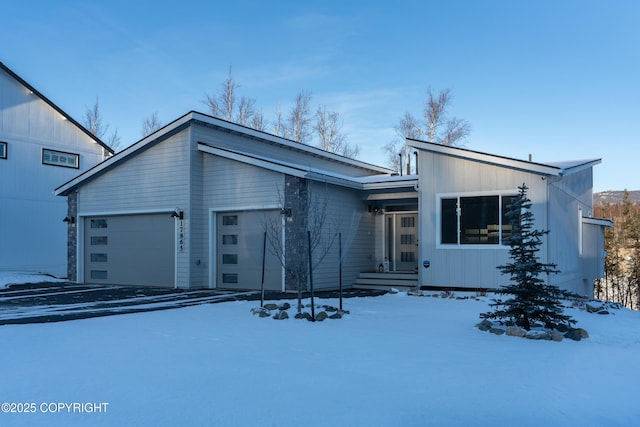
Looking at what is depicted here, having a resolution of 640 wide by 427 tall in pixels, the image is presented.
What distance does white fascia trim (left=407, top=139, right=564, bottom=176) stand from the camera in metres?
11.7

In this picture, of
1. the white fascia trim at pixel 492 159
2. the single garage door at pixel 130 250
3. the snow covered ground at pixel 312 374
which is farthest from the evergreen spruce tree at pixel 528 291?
the single garage door at pixel 130 250

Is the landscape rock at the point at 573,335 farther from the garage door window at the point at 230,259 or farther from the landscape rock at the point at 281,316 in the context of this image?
the garage door window at the point at 230,259

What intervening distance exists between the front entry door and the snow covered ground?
7.04 m

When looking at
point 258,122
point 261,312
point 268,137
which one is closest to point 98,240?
point 268,137

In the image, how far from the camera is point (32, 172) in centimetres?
2038

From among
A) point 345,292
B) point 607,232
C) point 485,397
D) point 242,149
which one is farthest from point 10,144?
point 607,232

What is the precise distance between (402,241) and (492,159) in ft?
13.9

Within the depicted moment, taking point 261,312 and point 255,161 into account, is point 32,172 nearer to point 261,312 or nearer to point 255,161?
point 255,161

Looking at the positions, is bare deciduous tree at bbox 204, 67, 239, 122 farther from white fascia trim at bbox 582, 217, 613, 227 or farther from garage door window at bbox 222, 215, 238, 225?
white fascia trim at bbox 582, 217, 613, 227

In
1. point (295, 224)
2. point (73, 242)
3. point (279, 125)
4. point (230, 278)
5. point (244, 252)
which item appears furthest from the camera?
point (279, 125)

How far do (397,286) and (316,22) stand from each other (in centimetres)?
1339

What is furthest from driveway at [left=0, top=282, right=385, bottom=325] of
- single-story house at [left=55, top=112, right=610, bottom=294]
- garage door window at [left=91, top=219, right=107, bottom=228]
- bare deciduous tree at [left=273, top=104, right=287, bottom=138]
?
bare deciduous tree at [left=273, top=104, right=287, bottom=138]

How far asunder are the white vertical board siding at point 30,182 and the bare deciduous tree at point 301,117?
13876mm

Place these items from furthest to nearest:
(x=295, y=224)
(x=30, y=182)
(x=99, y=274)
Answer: (x=30, y=182), (x=99, y=274), (x=295, y=224)
